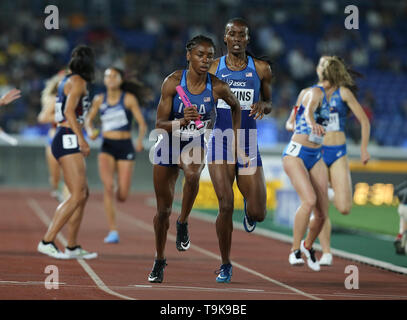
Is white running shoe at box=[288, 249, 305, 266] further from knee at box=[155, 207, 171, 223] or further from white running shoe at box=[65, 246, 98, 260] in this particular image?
knee at box=[155, 207, 171, 223]

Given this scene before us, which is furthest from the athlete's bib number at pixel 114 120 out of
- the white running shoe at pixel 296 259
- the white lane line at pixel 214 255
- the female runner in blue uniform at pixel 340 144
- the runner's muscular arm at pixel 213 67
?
the runner's muscular arm at pixel 213 67

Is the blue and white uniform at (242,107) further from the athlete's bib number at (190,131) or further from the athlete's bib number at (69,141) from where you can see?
the athlete's bib number at (69,141)

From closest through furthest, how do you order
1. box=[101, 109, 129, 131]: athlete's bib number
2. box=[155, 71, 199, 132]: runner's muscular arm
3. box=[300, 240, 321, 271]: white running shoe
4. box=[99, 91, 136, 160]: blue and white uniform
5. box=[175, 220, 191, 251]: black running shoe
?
box=[155, 71, 199, 132]: runner's muscular arm → box=[175, 220, 191, 251]: black running shoe → box=[300, 240, 321, 271]: white running shoe → box=[99, 91, 136, 160]: blue and white uniform → box=[101, 109, 129, 131]: athlete's bib number

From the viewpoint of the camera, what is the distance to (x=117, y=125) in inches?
523

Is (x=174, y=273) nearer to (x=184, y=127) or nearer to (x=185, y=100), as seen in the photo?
(x=184, y=127)

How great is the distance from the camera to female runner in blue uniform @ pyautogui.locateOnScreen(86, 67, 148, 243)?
13.1m

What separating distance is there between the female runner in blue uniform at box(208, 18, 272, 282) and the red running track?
668mm

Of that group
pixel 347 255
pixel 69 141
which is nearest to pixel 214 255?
pixel 347 255

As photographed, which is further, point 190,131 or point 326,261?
point 326,261

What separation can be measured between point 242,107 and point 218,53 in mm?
14267

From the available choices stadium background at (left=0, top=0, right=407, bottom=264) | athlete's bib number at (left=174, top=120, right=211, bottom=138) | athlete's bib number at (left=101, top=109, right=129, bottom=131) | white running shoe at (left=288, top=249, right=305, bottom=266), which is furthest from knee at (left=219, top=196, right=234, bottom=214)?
stadium background at (left=0, top=0, right=407, bottom=264)

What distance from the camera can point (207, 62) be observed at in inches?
321

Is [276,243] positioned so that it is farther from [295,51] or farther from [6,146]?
[295,51]

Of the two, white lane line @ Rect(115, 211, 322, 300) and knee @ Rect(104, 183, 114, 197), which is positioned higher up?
knee @ Rect(104, 183, 114, 197)
